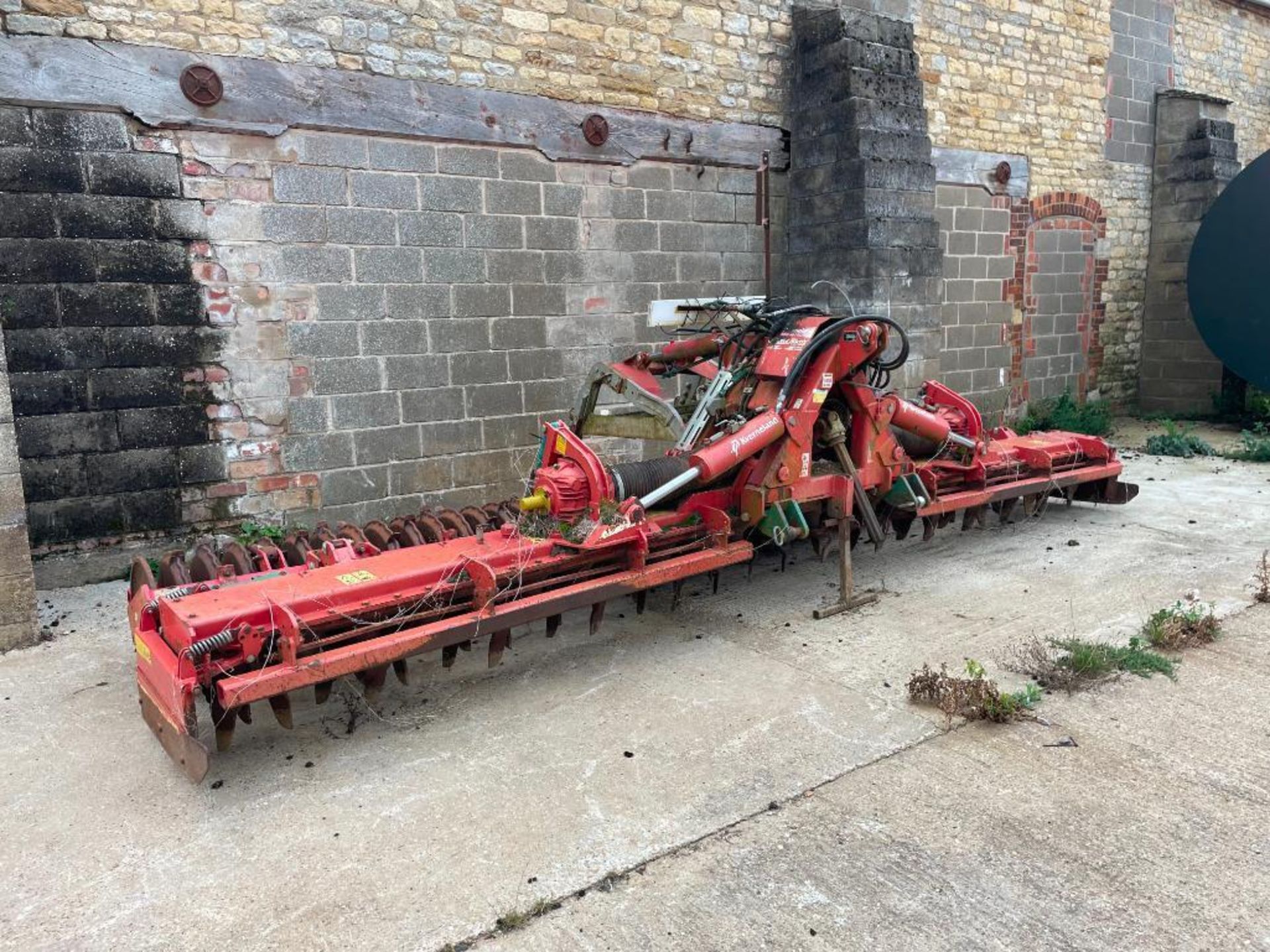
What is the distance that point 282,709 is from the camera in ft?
11.3

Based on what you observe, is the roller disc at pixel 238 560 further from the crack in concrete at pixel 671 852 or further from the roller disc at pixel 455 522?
the crack in concrete at pixel 671 852

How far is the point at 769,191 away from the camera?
7930 mm

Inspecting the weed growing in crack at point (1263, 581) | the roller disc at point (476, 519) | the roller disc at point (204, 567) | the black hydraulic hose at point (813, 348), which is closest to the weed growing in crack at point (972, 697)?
the black hydraulic hose at point (813, 348)

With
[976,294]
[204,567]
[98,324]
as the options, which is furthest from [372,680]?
[976,294]

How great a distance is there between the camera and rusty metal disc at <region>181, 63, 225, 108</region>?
5277 millimetres

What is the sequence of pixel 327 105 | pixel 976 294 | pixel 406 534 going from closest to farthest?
pixel 406 534, pixel 327 105, pixel 976 294

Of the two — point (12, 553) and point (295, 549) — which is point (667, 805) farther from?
point (12, 553)

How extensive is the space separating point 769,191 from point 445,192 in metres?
3.01

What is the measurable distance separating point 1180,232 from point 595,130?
28.2ft

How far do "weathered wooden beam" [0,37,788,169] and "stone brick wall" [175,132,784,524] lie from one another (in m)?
0.12

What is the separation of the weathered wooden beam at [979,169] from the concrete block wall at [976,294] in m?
0.09

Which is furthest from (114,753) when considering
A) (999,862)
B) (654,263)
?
(654,263)

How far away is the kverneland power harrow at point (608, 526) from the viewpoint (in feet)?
10.9

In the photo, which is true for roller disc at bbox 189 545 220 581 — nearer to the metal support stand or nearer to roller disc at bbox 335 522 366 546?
roller disc at bbox 335 522 366 546
